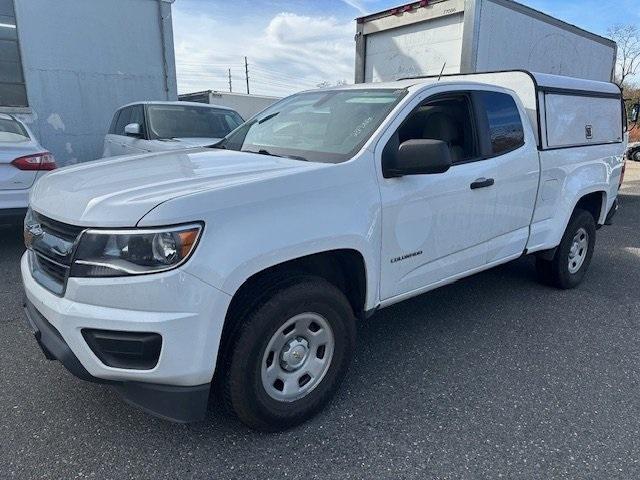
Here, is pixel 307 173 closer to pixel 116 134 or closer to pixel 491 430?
pixel 491 430

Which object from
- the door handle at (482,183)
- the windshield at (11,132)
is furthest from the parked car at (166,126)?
the door handle at (482,183)

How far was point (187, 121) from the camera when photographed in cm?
688

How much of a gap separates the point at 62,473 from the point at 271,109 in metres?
2.79

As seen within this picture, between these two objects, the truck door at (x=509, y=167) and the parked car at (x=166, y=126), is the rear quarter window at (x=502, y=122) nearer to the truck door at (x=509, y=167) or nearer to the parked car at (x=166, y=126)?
the truck door at (x=509, y=167)

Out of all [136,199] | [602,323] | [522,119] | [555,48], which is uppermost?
[555,48]

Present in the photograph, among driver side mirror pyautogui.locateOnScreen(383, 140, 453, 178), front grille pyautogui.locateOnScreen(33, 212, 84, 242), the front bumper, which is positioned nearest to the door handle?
driver side mirror pyautogui.locateOnScreen(383, 140, 453, 178)

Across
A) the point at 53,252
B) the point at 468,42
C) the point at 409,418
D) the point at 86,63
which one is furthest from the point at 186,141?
the point at 86,63

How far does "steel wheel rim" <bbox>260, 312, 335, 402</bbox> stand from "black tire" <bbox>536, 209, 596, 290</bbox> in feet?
9.42

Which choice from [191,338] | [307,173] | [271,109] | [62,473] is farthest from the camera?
[271,109]

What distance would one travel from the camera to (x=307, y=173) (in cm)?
237

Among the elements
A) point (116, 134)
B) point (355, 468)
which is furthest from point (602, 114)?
point (116, 134)

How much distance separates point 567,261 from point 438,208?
7.39ft

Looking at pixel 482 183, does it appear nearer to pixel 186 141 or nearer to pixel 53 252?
pixel 53 252

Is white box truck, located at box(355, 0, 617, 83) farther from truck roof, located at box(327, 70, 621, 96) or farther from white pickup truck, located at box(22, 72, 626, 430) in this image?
white pickup truck, located at box(22, 72, 626, 430)
